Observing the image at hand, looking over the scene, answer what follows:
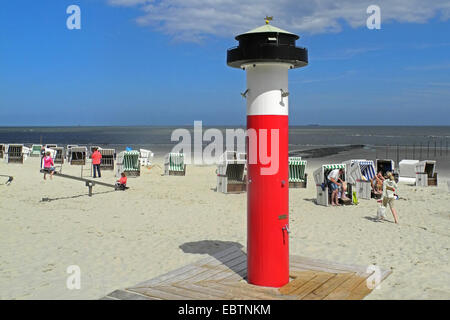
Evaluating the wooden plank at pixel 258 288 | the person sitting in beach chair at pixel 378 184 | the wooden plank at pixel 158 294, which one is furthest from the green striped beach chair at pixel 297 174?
the wooden plank at pixel 158 294

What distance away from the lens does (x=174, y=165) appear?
75.2 ft

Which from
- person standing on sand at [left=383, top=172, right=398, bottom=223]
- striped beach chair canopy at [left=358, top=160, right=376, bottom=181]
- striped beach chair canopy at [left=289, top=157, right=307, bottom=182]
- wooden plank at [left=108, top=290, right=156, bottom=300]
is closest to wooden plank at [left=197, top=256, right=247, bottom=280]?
wooden plank at [left=108, top=290, right=156, bottom=300]

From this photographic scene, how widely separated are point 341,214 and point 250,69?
25.4 feet

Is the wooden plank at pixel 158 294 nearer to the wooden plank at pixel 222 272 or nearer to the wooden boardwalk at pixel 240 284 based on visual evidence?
the wooden boardwalk at pixel 240 284

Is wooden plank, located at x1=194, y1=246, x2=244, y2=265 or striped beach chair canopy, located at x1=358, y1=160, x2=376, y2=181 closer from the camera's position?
wooden plank, located at x1=194, y1=246, x2=244, y2=265

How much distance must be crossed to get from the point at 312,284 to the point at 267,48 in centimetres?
343

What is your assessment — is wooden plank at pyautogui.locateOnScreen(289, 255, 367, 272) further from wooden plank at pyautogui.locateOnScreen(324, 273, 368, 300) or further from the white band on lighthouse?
the white band on lighthouse

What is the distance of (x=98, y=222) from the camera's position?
11.2 metres

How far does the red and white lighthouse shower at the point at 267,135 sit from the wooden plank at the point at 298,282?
0.54 feet

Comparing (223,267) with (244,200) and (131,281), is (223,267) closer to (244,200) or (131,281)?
(131,281)

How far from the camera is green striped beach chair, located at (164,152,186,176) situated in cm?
2280

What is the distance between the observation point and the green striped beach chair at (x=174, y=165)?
22.8m

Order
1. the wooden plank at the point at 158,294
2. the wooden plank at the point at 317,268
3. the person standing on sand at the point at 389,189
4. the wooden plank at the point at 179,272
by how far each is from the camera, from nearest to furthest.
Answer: the wooden plank at the point at 158,294, the wooden plank at the point at 179,272, the wooden plank at the point at 317,268, the person standing on sand at the point at 389,189

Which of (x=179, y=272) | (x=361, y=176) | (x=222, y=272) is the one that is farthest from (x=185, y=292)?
(x=361, y=176)
